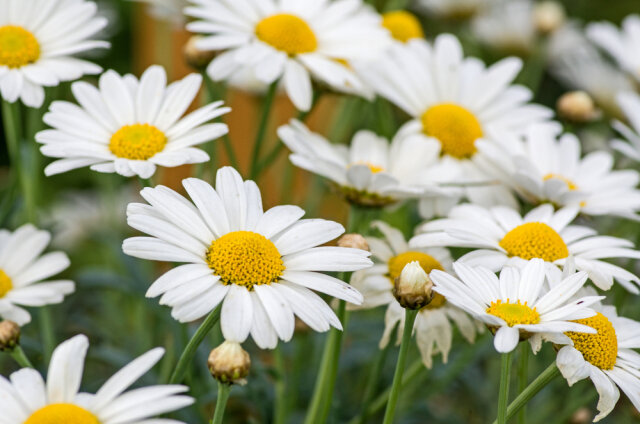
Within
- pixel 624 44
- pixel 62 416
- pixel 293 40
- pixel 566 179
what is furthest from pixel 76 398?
pixel 624 44

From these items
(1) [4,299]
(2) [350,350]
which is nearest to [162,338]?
(2) [350,350]

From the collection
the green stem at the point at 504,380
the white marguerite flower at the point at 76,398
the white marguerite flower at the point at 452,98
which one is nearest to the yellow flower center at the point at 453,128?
the white marguerite flower at the point at 452,98

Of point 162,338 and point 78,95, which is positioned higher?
point 78,95

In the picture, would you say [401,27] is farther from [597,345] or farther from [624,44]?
[597,345]

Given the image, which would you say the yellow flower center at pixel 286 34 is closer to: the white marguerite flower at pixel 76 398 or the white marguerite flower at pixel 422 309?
the white marguerite flower at pixel 422 309

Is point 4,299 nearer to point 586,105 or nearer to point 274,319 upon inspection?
point 274,319

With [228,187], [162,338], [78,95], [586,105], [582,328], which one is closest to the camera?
[582,328]

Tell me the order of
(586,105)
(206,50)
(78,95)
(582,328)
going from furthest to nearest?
(586,105)
(206,50)
(78,95)
(582,328)
